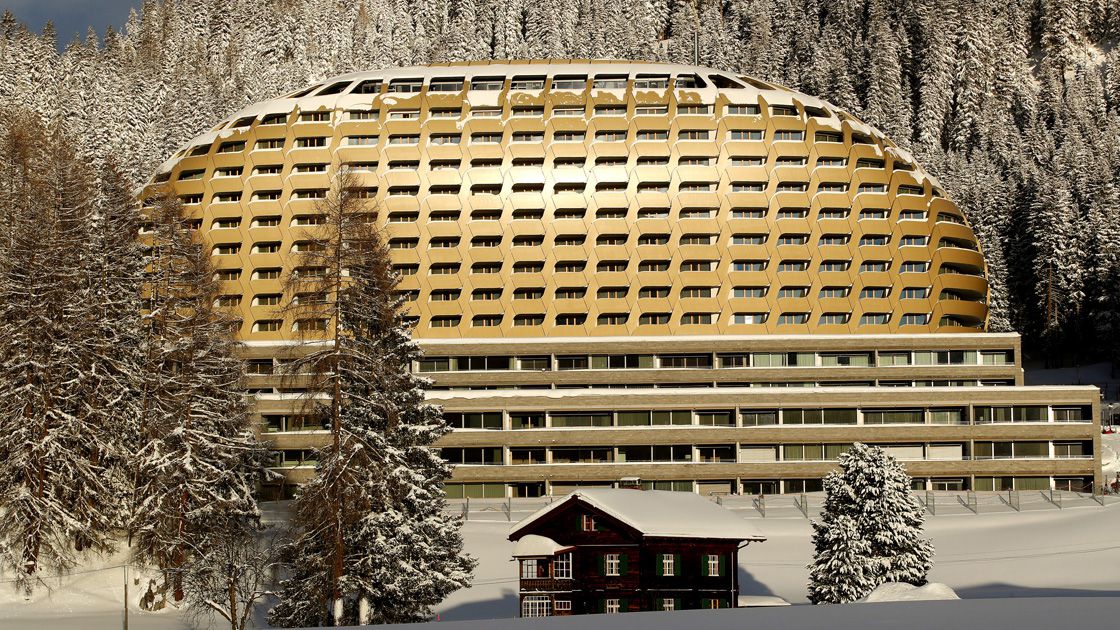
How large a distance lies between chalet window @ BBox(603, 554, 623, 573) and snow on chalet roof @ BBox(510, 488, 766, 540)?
4.14 ft

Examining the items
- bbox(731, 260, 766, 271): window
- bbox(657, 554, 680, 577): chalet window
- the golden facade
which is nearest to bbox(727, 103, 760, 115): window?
the golden facade

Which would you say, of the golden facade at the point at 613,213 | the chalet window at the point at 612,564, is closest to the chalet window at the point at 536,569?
the chalet window at the point at 612,564

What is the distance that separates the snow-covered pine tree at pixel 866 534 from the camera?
4522 cm

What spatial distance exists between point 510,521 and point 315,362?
32.3 m

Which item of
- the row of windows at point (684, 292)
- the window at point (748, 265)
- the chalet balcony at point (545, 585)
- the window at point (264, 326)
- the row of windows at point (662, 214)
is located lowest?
the chalet balcony at point (545, 585)

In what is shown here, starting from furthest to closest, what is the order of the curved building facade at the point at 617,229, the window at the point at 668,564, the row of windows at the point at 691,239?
1. the row of windows at the point at 691,239
2. the curved building facade at the point at 617,229
3. the window at the point at 668,564

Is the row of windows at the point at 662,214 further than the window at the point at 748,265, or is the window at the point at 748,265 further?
the row of windows at the point at 662,214

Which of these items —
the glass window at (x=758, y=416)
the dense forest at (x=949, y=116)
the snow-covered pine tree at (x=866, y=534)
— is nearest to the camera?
the snow-covered pine tree at (x=866, y=534)

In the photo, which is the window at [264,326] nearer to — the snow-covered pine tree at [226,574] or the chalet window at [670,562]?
the snow-covered pine tree at [226,574]

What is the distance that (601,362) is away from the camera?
95.4m

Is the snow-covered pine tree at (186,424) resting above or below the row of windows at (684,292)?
below

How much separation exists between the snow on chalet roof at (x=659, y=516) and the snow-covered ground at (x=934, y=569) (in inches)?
381

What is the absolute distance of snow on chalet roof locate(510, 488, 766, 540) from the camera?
40.8m

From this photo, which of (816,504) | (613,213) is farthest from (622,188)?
(816,504)
